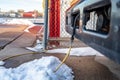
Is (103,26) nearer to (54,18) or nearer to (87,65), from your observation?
(87,65)

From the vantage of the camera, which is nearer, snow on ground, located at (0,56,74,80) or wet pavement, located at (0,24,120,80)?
snow on ground, located at (0,56,74,80)

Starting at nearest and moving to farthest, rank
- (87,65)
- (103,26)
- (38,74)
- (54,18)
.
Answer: (103,26), (38,74), (87,65), (54,18)

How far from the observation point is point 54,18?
312 inches

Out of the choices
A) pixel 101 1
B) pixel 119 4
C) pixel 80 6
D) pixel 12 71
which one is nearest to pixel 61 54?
pixel 12 71

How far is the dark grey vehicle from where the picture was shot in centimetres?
171

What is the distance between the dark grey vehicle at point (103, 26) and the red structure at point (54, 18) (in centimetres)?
459

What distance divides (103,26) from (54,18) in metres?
5.62

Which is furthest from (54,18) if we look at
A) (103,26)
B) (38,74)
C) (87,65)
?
(103,26)

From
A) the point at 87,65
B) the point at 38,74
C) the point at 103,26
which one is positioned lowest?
the point at 87,65

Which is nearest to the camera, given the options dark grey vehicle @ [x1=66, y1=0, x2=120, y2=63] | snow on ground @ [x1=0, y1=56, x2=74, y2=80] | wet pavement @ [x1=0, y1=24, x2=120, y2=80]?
dark grey vehicle @ [x1=66, y1=0, x2=120, y2=63]

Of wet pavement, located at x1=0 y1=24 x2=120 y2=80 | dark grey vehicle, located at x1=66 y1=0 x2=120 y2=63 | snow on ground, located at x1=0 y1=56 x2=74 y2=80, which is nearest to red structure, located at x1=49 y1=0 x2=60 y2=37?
wet pavement, located at x1=0 y1=24 x2=120 y2=80

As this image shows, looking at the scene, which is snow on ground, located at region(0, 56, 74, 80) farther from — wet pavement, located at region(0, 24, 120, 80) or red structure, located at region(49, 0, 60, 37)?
red structure, located at region(49, 0, 60, 37)

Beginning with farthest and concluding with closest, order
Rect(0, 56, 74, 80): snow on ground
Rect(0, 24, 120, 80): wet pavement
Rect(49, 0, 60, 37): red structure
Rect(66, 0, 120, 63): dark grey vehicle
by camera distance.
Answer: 1. Rect(49, 0, 60, 37): red structure
2. Rect(0, 24, 120, 80): wet pavement
3. Rect(0, 56, 74, 80): snow on ground
4. Rect(66, 0, 120, 63): dark grey vehicle

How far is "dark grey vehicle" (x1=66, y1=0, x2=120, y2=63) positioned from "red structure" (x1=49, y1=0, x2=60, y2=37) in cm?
459
